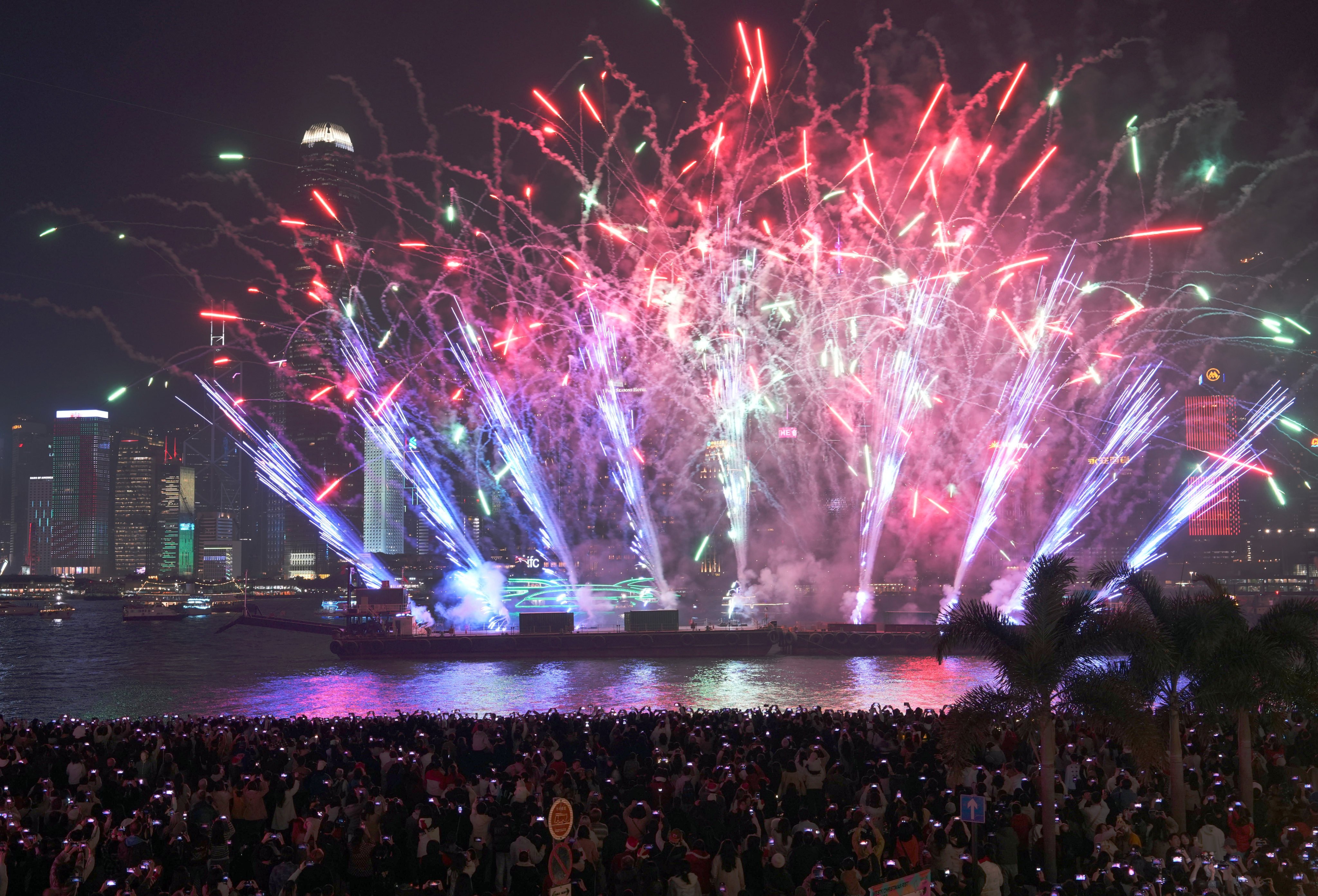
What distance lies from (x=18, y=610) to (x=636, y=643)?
465ft

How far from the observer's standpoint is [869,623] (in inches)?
3017

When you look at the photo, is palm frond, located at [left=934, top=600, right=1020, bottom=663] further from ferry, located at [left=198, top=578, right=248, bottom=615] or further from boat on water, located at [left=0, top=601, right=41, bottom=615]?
boat on water, located at [left=0, top=601, right=41, bottom=615]

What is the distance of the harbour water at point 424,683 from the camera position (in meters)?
47.0

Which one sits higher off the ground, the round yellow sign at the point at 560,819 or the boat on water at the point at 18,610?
the round yellow sign at the point at 560,819

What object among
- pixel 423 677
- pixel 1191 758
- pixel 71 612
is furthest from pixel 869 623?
pixel 71 612

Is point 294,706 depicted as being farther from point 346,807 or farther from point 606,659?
point 346,807

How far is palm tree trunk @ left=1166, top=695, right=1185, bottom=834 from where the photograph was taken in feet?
48.9

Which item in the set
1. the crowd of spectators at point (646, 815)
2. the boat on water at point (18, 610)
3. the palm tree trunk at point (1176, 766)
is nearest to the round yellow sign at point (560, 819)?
the crowd of spectators at point (646, 815)

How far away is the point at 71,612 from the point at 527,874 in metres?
175

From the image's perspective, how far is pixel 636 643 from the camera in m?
71.5

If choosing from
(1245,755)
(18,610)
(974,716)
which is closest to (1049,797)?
(974,716)

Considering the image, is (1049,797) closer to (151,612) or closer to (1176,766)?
(1176,766)

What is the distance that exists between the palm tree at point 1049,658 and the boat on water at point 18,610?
7173 inches

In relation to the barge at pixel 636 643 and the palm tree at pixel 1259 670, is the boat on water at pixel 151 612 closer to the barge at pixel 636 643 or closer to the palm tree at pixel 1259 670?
the barge at pixel 636 643
